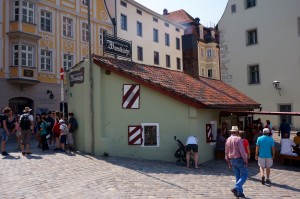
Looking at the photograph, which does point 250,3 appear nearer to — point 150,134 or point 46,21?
point 46,21

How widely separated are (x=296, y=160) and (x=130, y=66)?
A: 24.1ft

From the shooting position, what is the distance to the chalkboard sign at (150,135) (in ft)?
41.7

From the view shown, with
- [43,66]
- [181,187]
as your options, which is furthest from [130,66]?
[43,66]

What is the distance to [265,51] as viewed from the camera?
2520 cm

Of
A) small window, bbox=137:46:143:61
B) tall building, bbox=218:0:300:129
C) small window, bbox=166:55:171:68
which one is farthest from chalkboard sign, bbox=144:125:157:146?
small window, bbox=166:55:171:68

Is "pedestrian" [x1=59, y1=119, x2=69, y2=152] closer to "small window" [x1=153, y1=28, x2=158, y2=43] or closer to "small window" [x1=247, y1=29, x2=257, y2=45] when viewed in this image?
"small window" [x1=247, y1=29, x2=257, y2=45]

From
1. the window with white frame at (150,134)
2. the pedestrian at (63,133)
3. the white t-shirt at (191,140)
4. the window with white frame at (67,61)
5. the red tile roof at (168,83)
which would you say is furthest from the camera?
the window with white frame at (67,61)

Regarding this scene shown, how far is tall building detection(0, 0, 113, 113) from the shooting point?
2295cm

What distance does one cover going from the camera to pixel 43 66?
1001 inches

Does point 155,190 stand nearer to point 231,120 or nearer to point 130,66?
point 130,66

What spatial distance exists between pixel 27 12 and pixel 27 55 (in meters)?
3.12

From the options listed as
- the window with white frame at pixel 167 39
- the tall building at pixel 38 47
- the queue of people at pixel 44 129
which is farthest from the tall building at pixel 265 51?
the queue of people at pixel 44 129

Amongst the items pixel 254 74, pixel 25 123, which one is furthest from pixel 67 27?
pixel 25 123

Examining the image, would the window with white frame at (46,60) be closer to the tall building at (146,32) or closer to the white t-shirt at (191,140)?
the tall building at (146,32)
